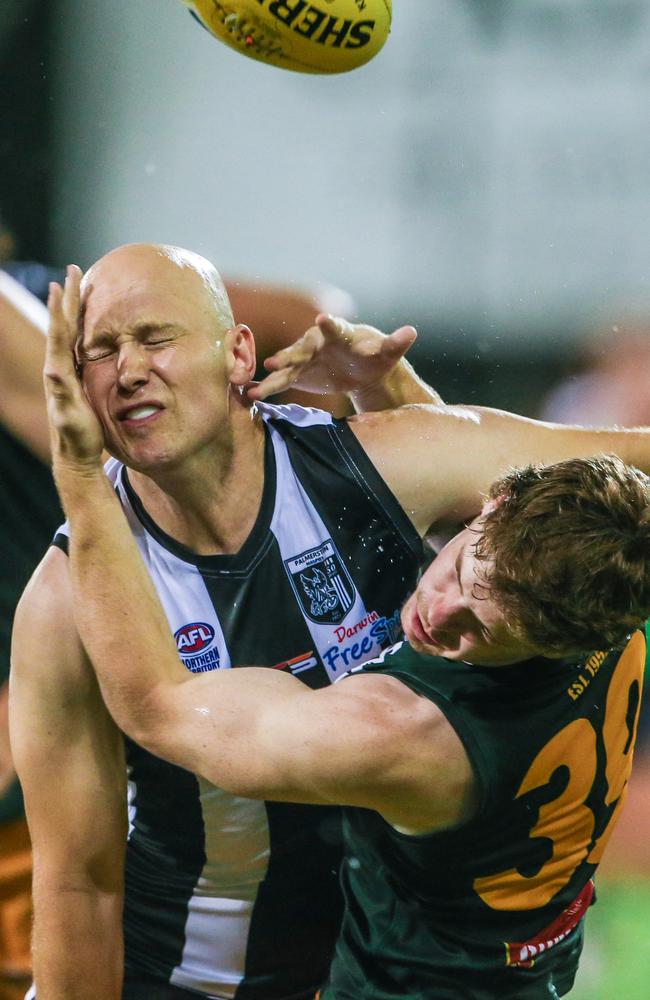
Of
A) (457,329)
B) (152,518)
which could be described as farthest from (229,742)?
(457,329)

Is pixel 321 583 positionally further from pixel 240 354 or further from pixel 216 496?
pixel 240 354

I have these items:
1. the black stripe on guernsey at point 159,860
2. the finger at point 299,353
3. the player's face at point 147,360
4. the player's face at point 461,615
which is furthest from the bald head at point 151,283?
the black stripe on guernsey at point 159,860

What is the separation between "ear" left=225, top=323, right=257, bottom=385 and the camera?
7.34 feet

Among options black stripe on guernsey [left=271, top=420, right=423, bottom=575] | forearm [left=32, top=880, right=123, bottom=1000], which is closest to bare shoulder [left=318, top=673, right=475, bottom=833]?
black stripe on guernsey [left=271, top=420, right=423, bottom=575]

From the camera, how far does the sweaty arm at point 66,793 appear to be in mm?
2209

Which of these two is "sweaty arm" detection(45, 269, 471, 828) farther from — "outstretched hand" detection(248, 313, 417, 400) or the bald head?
"outstretched hand" detection(248, 313, 417, 400)

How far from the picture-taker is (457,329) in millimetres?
5922

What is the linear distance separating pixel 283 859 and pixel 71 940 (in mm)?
458

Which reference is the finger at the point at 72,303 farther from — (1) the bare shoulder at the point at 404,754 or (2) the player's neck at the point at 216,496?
(1) the bare shoulder at the point at 404,754

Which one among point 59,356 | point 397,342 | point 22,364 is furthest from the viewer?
point 22,364

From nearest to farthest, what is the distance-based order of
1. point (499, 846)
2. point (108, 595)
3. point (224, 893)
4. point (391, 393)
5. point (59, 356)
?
point (59, 356), point (108, 595), point (499, 846), point (224, 893), point (391, 393)

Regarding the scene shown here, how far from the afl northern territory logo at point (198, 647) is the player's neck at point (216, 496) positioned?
151mm

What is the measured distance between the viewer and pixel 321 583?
2330 millimetres

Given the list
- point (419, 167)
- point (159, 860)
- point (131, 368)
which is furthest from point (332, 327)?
point (419, 167)
